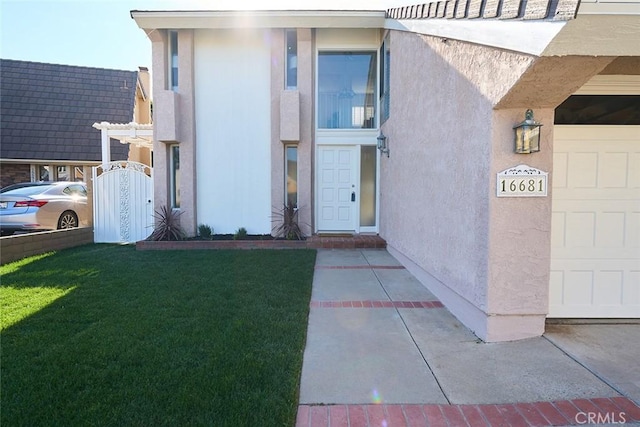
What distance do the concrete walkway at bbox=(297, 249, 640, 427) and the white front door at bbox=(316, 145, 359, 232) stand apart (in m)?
5.06

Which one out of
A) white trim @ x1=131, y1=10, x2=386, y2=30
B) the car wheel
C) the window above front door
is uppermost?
white trim @ x1=131, y1=10, x2=386, y2=30

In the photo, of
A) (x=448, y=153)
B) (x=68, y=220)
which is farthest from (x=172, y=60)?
(x=448, y=153)

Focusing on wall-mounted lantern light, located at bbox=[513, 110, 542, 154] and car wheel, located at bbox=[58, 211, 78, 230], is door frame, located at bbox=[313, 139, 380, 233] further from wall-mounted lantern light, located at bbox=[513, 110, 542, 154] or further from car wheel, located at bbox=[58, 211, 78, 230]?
car wheel, located at bbox=[58, 211, 78, 230]

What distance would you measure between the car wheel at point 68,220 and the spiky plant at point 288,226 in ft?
19.2

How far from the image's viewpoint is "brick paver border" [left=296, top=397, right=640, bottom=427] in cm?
238

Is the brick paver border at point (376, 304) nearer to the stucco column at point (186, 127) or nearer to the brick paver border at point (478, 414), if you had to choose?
the brick paver border at point (478, 414)

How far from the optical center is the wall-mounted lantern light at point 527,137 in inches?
133

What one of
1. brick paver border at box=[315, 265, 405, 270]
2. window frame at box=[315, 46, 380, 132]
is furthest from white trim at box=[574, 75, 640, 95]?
window frame at box=[315, 46, 380, 132]

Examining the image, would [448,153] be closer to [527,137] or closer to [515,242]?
[527,137]

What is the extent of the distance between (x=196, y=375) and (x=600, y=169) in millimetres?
4646

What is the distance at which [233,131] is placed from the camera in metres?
9.45

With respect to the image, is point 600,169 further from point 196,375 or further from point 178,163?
point 178,163

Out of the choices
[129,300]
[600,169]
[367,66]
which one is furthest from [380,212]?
[129,300]

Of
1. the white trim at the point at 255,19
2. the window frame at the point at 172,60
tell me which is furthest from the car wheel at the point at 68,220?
the white trim at the point at 255,19
